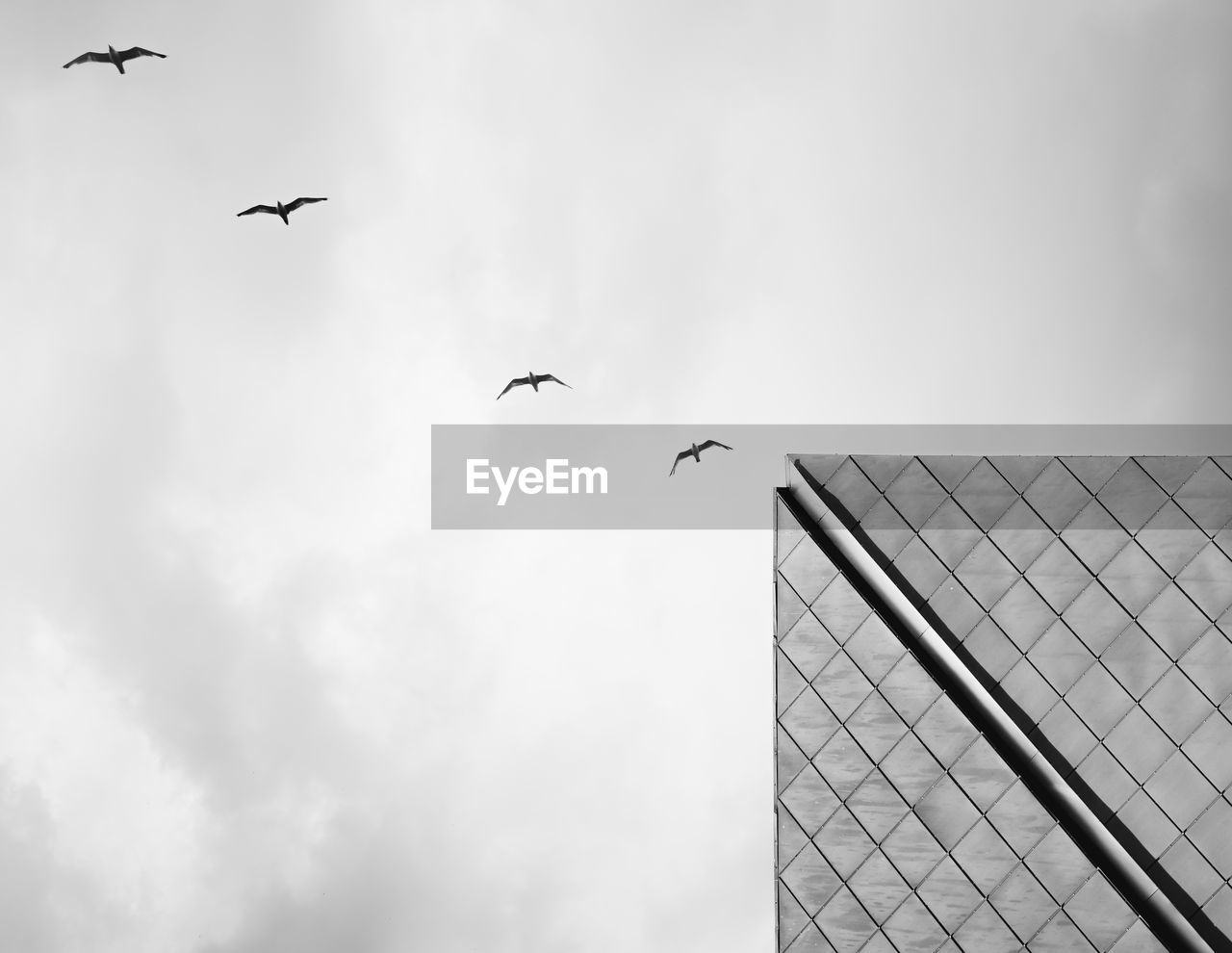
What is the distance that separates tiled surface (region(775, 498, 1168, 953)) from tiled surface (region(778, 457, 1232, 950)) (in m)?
0.06

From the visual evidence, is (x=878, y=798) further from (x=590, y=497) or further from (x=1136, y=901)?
(x=590, y=497)

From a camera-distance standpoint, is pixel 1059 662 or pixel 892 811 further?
pixel 892 811

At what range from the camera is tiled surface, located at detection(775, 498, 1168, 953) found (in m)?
27.9

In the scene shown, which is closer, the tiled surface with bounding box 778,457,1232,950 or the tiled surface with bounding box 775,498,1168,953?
the tiled surface with bounding box 778,457,1232,950

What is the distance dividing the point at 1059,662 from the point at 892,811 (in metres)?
6.24

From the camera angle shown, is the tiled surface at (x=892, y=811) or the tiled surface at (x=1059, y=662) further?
the tiled surface at (x=892, y=811)

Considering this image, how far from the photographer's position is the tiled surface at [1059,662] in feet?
90.6

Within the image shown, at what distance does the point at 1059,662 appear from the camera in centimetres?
2891

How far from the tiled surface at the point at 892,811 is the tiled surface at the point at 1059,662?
0.06 metres

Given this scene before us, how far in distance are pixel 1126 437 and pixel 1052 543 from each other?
535cm

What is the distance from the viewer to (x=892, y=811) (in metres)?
29.1

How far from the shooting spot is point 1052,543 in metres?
29.5

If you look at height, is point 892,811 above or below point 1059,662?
below

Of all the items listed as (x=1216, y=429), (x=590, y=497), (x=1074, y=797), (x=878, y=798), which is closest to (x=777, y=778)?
(x=878, y=798)
